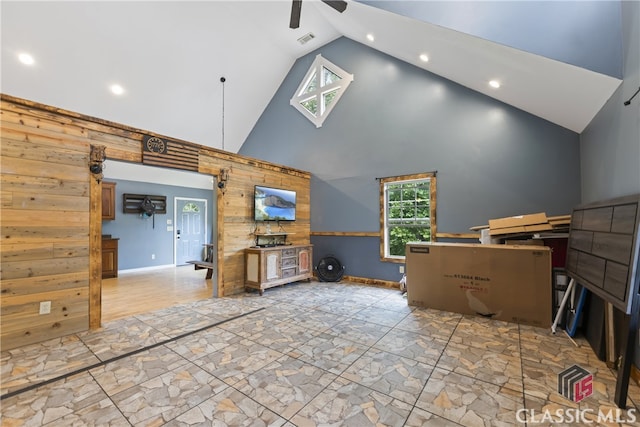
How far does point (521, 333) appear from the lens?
281 cm

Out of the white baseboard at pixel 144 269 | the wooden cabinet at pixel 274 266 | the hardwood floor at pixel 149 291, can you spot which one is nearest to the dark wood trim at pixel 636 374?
the wooden cabinet at pixel 274 266

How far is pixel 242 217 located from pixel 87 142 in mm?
2283

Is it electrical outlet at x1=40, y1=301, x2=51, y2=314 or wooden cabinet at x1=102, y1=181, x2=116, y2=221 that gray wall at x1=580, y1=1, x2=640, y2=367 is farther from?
wooden cabinet at x1=102, y1=181, x2=116, y2=221

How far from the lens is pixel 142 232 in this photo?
7.21 metres

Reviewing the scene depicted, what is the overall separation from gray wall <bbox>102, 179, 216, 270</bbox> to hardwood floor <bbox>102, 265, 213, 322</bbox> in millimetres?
519

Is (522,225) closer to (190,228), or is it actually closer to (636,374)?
(636,374)

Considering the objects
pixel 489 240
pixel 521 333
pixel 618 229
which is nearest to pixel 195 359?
pixel 521 333

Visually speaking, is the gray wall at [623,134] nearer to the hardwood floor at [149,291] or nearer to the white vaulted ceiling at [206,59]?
the white vaulted ceiling at [206,59]

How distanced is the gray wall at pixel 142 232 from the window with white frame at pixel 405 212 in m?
6.15

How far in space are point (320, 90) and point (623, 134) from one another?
512 cm

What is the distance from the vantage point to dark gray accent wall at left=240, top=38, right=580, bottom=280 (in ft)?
12.5

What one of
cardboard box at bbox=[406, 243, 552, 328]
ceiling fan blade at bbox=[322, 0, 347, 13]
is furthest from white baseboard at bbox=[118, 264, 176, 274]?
ceiling fan blade at bbox=[322, 0, 347, 13]

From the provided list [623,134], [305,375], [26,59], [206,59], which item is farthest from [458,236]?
[26,59]

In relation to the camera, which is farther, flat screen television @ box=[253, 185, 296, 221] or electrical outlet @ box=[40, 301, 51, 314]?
flat screen television @ box=[253, 185, 296, 221]
